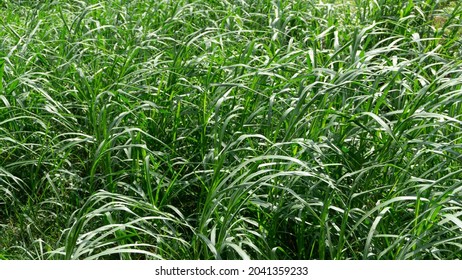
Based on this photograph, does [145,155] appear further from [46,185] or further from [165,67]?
[165,67]

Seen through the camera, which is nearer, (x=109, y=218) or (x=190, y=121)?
(x=109, y=218)

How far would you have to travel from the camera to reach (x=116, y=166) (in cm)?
342

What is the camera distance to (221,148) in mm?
3381

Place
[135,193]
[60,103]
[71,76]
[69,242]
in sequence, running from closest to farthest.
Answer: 1. [69,242]
2. [135,193]
3. [60,103]
4. [71,76]

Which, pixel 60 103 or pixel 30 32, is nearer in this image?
pixel 60 103

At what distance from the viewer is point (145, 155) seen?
3266 millimetres

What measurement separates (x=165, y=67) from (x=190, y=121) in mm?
426

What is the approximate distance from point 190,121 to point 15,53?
3.70 ft

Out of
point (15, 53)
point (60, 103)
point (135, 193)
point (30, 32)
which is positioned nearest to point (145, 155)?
point (135, 193)

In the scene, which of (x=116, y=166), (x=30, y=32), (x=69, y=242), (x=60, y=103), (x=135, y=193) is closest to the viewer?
(x=69, y=242)

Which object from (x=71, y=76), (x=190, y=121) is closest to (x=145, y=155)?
(x=190, y=121)

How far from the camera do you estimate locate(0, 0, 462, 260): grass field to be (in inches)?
110

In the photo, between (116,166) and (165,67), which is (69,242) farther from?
(165,67)

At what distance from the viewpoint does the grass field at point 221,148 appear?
9.17 ft
